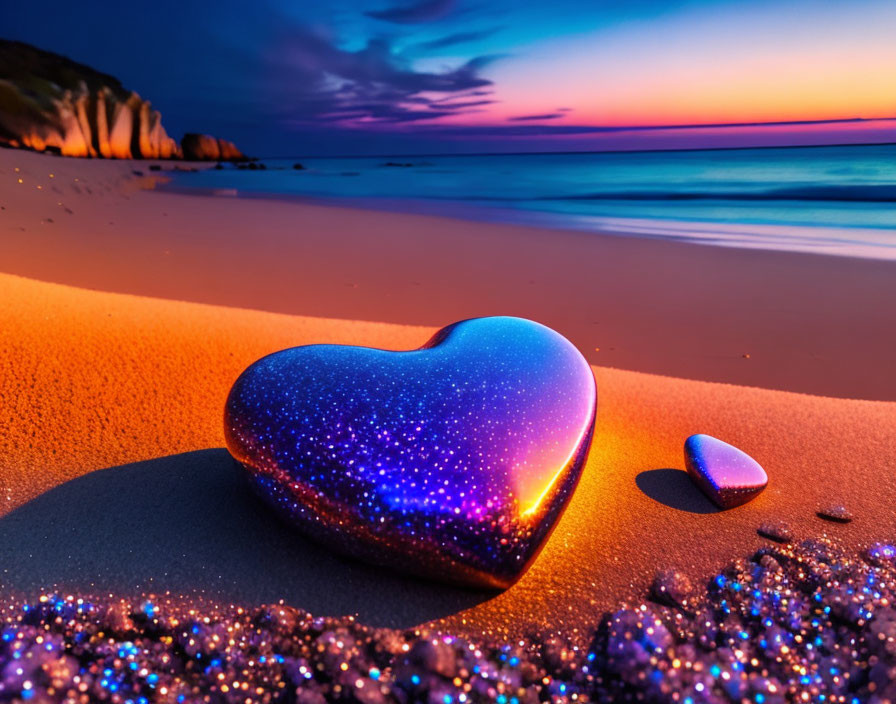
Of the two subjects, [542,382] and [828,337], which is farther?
[828,337]

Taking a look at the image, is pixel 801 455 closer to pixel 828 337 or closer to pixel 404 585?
pixel 404 585

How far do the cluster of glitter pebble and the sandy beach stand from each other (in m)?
0.08

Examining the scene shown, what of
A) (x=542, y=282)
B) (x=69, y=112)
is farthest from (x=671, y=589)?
(x=69, y=112)

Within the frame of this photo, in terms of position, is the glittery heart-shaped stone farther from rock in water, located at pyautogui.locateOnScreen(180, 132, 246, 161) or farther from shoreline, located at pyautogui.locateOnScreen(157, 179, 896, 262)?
rock in water, located at pyautogui.locateOnScreen(180, 132, 246, 161)

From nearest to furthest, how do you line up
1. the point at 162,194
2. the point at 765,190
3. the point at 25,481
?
the point at 25,481 → the point at 162,194 → the point at 765,190

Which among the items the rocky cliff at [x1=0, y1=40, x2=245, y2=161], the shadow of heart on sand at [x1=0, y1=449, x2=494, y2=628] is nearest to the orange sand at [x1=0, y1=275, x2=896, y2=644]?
the shadow of heart on sand at [x1=0, y1=449, x2=494, y2=628]

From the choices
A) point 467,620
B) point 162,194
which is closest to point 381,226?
point 162,194

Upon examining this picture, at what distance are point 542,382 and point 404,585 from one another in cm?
58

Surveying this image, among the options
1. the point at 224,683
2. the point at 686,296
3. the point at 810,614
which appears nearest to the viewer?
the point at 224,683

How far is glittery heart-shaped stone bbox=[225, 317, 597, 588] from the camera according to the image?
117cm

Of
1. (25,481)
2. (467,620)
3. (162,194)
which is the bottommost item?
(467,620)

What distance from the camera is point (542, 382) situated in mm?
1518

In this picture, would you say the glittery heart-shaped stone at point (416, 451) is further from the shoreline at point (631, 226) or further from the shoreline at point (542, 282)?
the shoreline at point (631, 226)

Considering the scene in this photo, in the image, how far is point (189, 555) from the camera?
1312 millimetres
